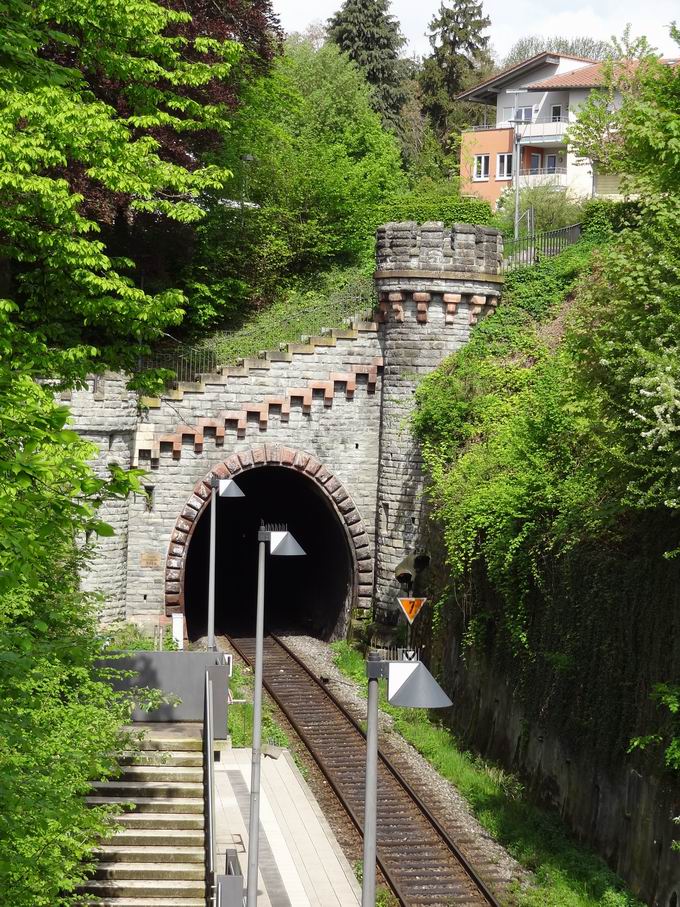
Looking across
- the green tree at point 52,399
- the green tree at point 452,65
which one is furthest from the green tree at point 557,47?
the green tree at point 52,399

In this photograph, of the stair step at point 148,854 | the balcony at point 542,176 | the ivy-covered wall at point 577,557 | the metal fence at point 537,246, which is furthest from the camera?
the balcony at point 542,176

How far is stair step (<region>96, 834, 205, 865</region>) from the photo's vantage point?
16828 mm

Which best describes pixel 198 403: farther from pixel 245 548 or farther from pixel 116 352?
pixel 245 548

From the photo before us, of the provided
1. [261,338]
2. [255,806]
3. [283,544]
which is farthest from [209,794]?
Result: [261,338]

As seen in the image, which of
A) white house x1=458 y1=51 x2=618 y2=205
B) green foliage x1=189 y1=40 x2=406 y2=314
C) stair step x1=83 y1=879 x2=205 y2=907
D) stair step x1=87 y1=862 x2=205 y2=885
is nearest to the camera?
stair step x1=83 y1=879 x2=205 y2=907

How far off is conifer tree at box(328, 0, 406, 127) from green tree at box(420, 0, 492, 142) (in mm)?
5401

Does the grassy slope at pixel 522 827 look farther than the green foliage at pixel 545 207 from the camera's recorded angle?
No

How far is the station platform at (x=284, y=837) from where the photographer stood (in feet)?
53.6

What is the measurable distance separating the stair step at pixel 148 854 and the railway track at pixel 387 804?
2478mm

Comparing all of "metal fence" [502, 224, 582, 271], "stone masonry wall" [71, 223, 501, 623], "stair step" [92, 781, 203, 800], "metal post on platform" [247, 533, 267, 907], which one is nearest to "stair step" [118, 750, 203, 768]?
"stair step" [92, 781, 203, 800]

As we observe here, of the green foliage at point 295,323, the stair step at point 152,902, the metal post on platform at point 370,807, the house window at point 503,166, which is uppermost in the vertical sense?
the house window at point 503,166

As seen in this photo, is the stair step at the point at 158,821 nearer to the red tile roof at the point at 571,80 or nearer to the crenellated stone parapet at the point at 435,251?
the crenellated stone parapet at the point at 435,251

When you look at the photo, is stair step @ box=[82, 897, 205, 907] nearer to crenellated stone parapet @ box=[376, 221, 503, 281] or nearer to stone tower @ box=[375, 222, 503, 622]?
stone tower @ box=[375, 222, 503, 622]

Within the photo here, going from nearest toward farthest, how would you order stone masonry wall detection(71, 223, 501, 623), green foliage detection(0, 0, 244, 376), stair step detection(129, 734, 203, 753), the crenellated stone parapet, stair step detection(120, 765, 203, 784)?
green foliage detection(0, 0, 244, 376)
stair step detection(120, 765, 203, 784)
stair step detection(129, 734, 203, 753)
the crenellated stone parapet
stone masonry wall detection(71, 223, 501, 623)
